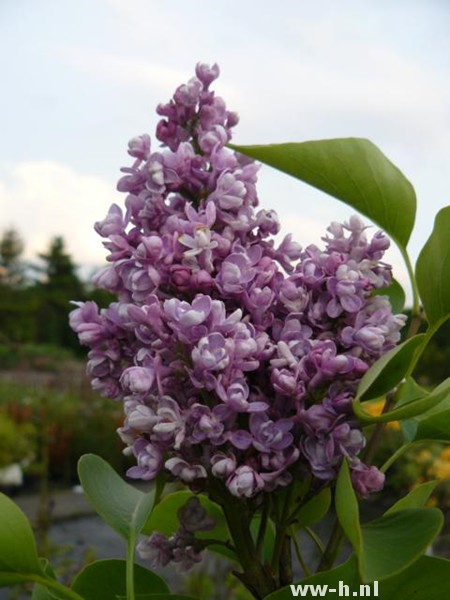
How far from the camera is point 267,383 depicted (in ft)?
1.82

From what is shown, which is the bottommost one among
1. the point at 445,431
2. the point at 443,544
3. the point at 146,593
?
the point at 443,544

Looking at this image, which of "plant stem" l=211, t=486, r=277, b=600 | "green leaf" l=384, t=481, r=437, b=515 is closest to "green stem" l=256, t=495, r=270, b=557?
"plant stem" l=211, t=486, r=277, b=600

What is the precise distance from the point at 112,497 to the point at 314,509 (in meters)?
0.17

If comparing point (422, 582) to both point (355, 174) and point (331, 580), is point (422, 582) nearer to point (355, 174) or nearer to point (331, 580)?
point (331, 580)

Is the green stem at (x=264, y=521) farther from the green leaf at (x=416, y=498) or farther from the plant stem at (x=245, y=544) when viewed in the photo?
the green leaf at (x=416, y=498)

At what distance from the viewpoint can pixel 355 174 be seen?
567 millimetres

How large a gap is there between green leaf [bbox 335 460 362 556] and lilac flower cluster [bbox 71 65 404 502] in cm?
3

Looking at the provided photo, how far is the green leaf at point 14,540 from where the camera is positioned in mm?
566

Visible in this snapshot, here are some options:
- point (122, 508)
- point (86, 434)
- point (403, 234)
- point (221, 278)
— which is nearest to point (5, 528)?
point (122, 508)

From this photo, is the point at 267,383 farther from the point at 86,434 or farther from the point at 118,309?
the point at 86,434

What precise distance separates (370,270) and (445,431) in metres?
0.13

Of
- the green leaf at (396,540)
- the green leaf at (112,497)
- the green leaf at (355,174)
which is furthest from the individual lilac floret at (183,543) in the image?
the green leaf at (355,174)

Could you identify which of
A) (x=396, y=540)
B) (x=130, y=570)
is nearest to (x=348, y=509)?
(x=396, y=540)

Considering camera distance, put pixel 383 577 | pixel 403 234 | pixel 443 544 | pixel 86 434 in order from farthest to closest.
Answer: pixel 86 434
pixel 443 544
pixel 403 234
pixel 383 577
